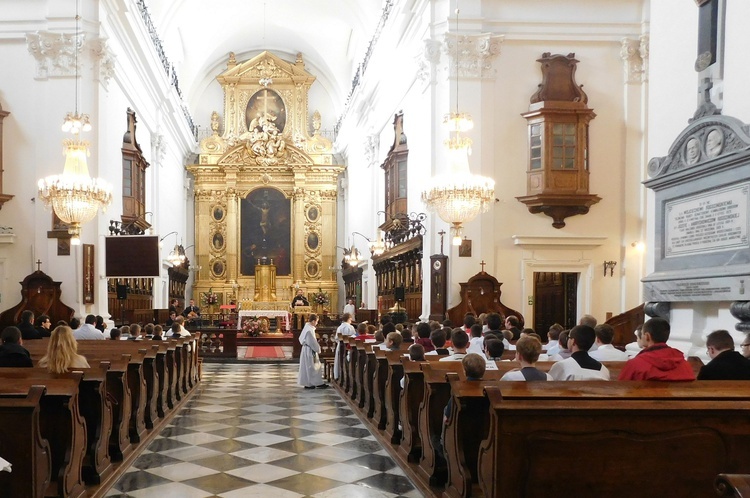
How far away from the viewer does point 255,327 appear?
23.5m

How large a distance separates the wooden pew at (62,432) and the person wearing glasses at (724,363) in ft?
14.7

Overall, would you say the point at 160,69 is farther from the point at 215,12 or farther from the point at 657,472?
the point at 657,472

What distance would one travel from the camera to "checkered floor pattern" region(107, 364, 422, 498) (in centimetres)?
631

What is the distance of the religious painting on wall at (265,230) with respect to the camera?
107 feet

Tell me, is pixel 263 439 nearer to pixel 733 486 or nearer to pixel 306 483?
pixel 306 483

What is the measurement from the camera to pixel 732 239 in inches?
313

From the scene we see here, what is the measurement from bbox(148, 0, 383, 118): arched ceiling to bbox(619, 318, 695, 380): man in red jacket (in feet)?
66.1

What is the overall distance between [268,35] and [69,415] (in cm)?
2842

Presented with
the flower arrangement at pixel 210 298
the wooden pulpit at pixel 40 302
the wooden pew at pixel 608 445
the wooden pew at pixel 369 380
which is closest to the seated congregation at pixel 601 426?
the wooden pew at pixel 608 445

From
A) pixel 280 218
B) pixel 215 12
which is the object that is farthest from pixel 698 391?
pixel 280 218

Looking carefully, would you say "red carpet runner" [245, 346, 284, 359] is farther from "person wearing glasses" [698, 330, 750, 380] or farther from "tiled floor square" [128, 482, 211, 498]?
"person wearing glasses" [698, 330, 750, 380]

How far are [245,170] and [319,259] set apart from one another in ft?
16.1

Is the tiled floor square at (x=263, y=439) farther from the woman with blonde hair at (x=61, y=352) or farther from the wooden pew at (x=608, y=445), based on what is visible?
the wooden pew at (x=608, y=445)

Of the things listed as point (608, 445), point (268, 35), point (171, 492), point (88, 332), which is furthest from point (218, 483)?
point (268, 35)
